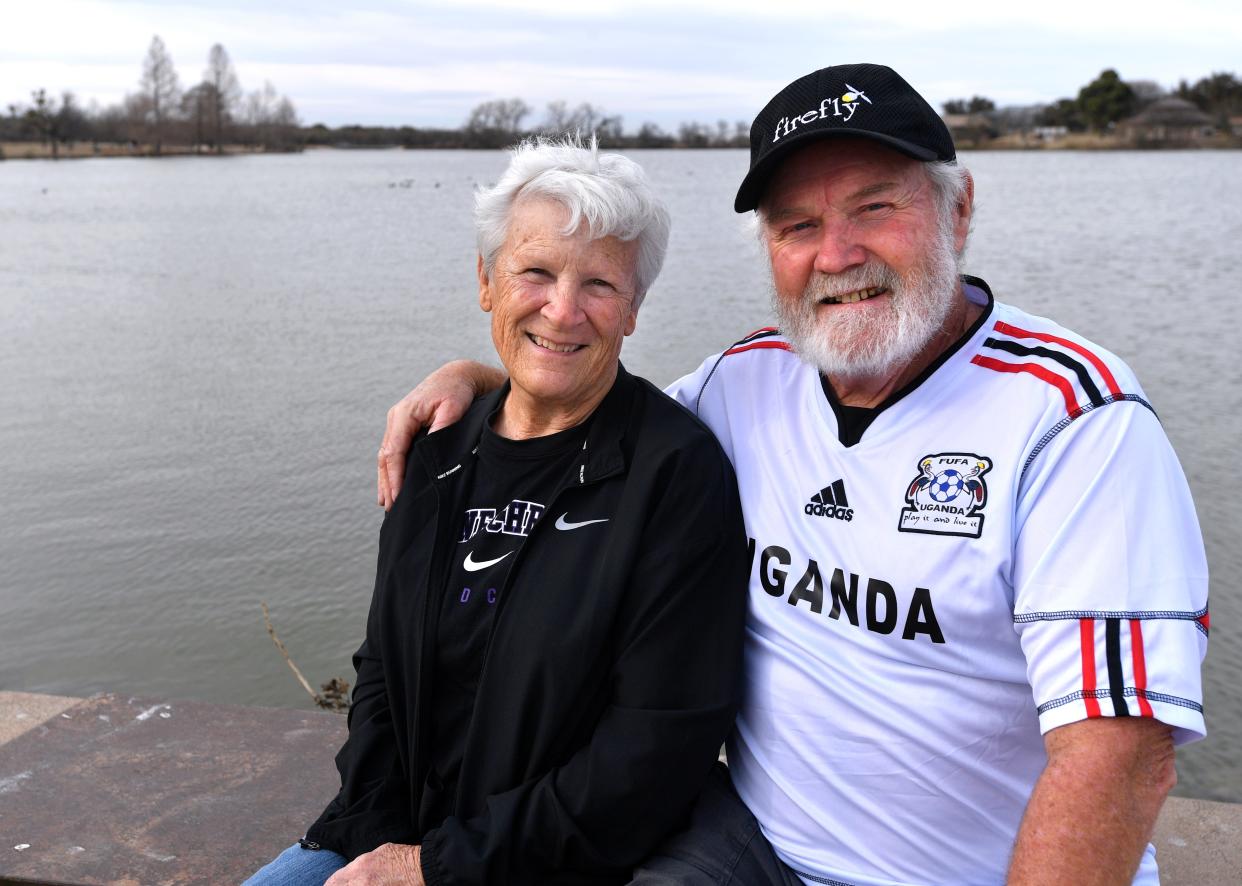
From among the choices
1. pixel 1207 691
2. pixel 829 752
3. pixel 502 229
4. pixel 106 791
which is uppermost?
pixel 502 229

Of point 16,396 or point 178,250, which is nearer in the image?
point 16,396

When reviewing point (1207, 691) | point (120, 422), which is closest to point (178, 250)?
point (120, 422)

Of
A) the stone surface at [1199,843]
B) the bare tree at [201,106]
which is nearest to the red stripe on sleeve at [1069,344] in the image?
the stone surface at [1199,843]

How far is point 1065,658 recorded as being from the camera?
1.83 metres

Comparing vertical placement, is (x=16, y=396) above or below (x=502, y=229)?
below

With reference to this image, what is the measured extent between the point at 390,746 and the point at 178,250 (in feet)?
82.4

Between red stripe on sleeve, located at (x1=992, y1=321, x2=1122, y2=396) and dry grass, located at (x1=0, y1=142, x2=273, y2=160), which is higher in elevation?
dry grass, located at (x1=0, y1=142, x2=273, y2=160)

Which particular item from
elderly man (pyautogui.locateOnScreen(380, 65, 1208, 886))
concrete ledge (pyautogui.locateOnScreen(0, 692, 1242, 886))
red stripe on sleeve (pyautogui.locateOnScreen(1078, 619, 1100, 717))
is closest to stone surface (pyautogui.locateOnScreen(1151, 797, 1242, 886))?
concrete ledge (pyautogui.locateOnScreen(0, 692, 1242, 886))

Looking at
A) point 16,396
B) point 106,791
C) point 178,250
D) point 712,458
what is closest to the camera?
point 712,458

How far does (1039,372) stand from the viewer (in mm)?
2031

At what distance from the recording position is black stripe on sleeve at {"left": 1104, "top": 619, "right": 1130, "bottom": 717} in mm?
1761

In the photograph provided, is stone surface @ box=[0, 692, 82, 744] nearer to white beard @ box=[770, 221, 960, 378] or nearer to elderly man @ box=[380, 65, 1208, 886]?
elderly man @ box=[380, 65, 1208, 886]

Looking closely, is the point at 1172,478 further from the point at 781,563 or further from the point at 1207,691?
the point at 1207,691

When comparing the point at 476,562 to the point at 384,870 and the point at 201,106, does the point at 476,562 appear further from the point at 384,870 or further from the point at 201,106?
the point at 201,106
